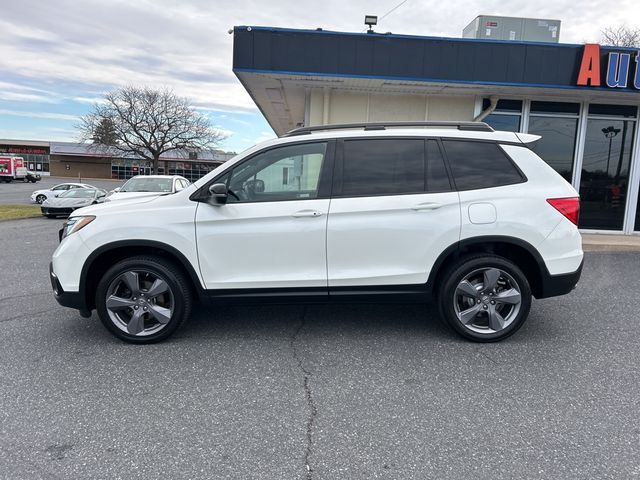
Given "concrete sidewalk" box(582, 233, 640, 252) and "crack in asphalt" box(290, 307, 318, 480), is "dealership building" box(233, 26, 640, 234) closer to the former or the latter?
"concrete sidewalk" box(582, 233, 640, 252)

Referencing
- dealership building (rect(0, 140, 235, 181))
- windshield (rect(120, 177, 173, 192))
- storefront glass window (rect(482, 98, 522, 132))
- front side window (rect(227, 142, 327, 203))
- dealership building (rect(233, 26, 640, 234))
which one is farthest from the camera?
dealership building (rect(0, 140, 235, 181))

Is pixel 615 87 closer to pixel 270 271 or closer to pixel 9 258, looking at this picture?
pixel 270 271

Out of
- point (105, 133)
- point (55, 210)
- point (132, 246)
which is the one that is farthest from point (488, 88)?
point (105, 133)

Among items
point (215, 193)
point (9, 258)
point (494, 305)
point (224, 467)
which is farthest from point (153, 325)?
point (9, 258)

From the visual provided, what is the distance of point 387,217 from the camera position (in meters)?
4.07

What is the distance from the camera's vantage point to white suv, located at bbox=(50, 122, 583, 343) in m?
4.05

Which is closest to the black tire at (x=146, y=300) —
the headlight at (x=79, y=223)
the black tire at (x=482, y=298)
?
the headlight at (x=79, y=223)

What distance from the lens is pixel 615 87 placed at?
8.81 meters

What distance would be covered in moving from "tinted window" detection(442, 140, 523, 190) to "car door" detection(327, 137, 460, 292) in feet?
0.44

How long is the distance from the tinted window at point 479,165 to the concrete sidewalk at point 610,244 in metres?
6.11

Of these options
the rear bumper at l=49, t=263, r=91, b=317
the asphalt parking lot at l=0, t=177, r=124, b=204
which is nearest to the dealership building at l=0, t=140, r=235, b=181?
the asphalt parking lot at l=0, t=177, r=124, b=204

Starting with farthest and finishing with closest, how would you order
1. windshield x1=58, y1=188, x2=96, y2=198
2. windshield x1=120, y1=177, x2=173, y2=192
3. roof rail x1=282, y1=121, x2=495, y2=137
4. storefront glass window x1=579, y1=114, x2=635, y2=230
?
windshield x1=58, y1=188, x2=96, y2=198 < windshield x1=120, y1=177, x2=173, y2=192 < storefront glass window x1=579, y1=114, x2=635, y2=230 < roof rail x1=282, y1=121, x2=495, y2=137

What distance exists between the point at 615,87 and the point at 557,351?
697 centimetres

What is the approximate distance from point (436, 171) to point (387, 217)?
653 mm
